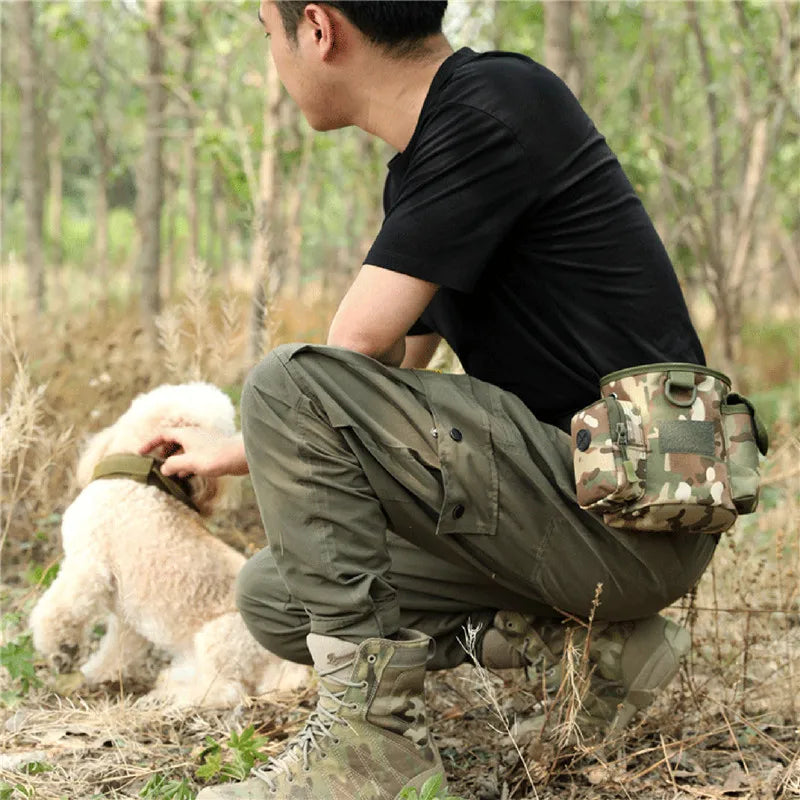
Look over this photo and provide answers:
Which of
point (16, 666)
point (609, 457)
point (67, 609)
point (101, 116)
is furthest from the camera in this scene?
point (101, 116)

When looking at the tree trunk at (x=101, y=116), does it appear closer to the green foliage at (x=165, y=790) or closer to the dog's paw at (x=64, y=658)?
the dog's paw at (x=64, y=658)

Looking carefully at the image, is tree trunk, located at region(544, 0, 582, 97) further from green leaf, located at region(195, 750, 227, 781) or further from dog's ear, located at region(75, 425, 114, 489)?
green leaf, located at region(195, 750, 227, 781)

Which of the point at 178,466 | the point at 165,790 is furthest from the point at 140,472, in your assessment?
the point at 165,790

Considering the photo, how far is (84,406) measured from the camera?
4.10 m

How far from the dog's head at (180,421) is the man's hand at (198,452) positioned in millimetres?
38

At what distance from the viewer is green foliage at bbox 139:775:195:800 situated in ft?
6.67

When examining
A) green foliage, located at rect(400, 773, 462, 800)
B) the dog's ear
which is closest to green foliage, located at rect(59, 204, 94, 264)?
the dog's ear

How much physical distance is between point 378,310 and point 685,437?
0.69 m

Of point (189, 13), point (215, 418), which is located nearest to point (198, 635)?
point (215, 418)

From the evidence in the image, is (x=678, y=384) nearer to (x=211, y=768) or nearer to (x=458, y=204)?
(x=458, y=204)

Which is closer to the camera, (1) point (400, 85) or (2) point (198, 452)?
(1) point (400, 85)

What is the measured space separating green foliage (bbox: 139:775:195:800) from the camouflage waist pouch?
104 centimetres

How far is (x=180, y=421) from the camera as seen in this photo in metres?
2.79

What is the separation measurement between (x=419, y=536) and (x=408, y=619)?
38 centimetres
